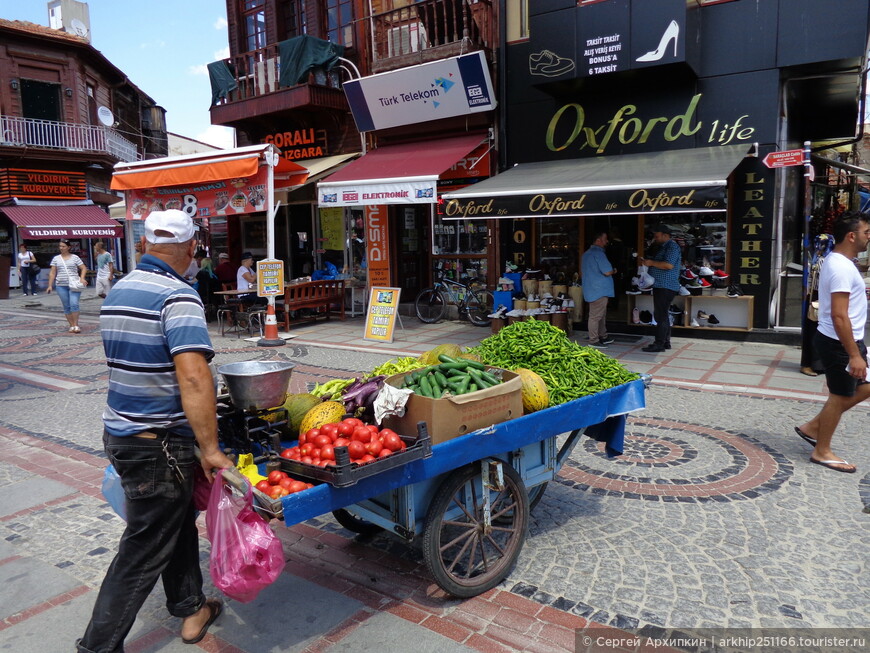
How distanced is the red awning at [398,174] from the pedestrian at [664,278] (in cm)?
385

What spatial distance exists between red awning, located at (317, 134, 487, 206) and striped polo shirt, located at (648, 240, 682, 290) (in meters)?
3.90

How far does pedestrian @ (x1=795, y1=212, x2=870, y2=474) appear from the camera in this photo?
4.77m

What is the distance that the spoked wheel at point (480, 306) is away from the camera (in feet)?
43.1

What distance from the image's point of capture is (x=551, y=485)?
4871 millimetres

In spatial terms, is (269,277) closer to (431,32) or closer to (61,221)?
(431,32)

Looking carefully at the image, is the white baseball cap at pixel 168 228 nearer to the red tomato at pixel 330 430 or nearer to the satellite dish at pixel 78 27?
the red tomato at pixel 330 430

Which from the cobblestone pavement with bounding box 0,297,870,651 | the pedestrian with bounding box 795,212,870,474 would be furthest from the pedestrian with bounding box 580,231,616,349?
the pedestrian with bounding box 795,212,870,474

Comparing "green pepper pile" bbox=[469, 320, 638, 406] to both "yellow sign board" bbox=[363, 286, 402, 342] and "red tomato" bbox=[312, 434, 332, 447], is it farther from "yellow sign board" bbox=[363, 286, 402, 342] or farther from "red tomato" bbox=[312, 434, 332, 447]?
"yellow sign board" bbox=[363, 286, 402, 342]

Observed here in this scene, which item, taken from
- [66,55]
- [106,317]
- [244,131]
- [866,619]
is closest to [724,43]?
[866,619]

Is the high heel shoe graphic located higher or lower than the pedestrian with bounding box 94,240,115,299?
higher

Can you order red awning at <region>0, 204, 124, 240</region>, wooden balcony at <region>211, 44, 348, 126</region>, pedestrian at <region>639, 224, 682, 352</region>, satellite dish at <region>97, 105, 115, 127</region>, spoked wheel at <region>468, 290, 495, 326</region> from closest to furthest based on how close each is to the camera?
1. pedestrian at <region>639, 224, 682, 352</region>
2. spoked wheel at <region>468, 290, 495, 326</region>
3. wooden balcony at <region>211, 44, 348, 126</region>
4. red awning at <region>0, 204, 124, 240</region>
5. satellite dish at <region>97, 105, 115, 127</region>

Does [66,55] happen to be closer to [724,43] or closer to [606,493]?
[724,43]

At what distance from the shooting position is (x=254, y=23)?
1705 cm

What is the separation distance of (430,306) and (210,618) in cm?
1099
